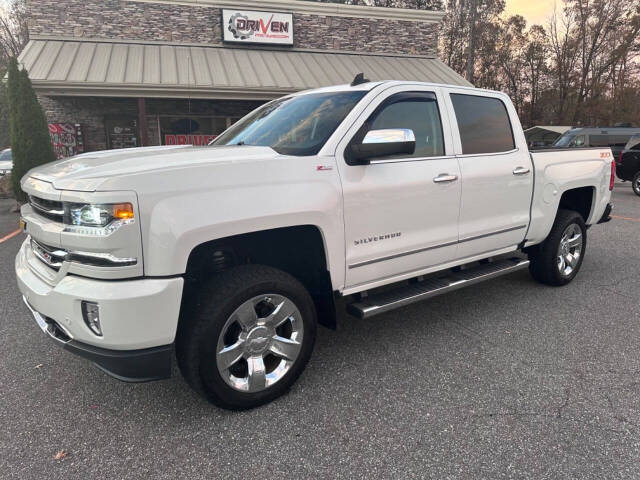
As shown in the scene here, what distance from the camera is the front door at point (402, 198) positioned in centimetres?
294

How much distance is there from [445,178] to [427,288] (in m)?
0.87

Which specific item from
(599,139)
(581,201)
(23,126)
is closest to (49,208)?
(581,201)

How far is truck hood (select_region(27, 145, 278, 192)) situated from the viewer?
221 centimetres

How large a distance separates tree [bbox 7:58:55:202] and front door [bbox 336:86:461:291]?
962cm

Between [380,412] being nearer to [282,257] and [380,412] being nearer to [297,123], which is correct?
[282,257]

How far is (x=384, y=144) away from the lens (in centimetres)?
273

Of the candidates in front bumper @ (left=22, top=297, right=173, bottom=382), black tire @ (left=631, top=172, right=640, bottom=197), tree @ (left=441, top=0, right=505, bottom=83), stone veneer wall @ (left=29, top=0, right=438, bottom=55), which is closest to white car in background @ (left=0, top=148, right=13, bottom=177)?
stone veneer wall @ (left=29, top=0, right=438, bottom=55)

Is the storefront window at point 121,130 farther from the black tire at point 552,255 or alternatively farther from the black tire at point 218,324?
the black tire at point 218,324

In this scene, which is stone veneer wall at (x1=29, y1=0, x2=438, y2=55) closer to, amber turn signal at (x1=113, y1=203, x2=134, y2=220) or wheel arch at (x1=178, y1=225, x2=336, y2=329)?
wheel arch at (x1=178, y1=225, x2=336, y2=329)

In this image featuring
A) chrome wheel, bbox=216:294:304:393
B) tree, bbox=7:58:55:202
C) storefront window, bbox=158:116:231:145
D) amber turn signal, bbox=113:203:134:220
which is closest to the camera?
amber turn signal, bbox=113:203:134:220

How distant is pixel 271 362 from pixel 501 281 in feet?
11.0

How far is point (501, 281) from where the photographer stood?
5129mm

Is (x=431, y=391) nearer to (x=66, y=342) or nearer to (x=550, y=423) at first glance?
(x=550, y=423)

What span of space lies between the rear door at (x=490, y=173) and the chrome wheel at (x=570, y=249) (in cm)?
83
